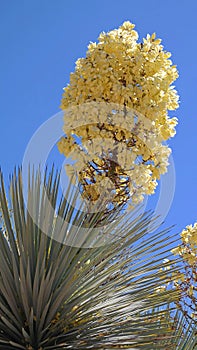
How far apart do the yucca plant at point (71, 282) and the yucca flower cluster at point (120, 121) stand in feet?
1.59

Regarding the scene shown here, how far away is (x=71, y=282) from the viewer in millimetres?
2826

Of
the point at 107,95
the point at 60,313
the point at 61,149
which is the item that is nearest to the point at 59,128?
the point at 61,149

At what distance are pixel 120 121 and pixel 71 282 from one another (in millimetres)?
1395

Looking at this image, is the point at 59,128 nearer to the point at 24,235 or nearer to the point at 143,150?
the point at 143,150

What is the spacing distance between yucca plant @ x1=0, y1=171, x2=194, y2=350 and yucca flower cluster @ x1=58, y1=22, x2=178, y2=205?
0.48m

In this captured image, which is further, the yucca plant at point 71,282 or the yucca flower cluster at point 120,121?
the yucca flower cluster at point 120,121

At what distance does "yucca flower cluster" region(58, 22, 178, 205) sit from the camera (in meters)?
3.84

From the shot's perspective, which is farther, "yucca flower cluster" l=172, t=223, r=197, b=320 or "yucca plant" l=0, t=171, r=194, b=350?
"yucca flower cluster" l=172, t=223, r=197, b=320

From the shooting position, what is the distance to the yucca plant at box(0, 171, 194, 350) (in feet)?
9.34

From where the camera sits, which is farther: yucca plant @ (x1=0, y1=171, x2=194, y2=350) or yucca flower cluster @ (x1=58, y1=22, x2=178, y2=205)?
yucca flower cluster @ (x1=58, y1=22, x2=178, y2=205)

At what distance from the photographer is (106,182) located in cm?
365

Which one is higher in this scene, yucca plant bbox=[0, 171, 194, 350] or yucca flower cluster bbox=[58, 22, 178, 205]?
yucca flower cluster bbox=[58, 22, 178, 205]

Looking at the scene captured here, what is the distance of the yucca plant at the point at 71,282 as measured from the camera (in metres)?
2.85

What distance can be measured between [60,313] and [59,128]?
1.58 meters
